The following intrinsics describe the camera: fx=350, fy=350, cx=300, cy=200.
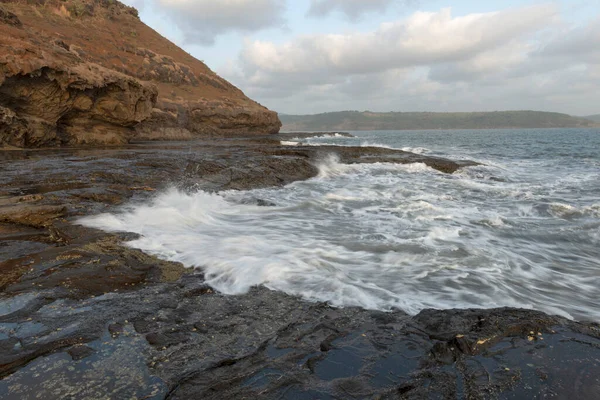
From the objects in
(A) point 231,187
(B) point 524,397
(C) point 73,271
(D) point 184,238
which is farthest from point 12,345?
(A) point 231,187

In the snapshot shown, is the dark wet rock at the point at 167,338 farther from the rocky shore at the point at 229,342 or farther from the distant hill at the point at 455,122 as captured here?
the distant hill at the point at 455,122

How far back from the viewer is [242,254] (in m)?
4.92

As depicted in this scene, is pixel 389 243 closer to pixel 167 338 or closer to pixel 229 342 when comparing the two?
pixel 229 342

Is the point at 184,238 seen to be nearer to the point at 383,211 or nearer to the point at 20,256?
the point at 20,256

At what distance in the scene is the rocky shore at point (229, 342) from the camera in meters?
2.21

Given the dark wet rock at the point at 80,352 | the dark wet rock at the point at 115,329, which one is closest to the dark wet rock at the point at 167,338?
the dark wet rock at the point at 115,329

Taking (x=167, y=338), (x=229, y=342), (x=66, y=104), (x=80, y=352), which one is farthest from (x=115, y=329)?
(x=66, y=104)

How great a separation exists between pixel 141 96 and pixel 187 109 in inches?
570

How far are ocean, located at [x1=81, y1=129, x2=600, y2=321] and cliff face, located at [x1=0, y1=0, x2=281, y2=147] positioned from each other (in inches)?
437

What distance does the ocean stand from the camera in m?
4.00

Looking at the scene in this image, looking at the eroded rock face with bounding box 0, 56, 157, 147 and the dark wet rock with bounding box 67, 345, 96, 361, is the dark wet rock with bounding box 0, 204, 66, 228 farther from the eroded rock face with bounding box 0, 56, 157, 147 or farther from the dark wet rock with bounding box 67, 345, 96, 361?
the eroded rock face with bounding box 0, 56, 157, 147

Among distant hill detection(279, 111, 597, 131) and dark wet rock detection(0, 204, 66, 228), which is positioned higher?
distant hill detection(279, 111, 597, 131)

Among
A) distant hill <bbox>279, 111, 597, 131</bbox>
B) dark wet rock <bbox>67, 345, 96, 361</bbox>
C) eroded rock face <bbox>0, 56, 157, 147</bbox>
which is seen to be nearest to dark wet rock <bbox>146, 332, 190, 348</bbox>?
dark wet rock <bbox>67, 345, 96, 361</bbox>

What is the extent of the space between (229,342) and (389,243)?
374 centimetres
